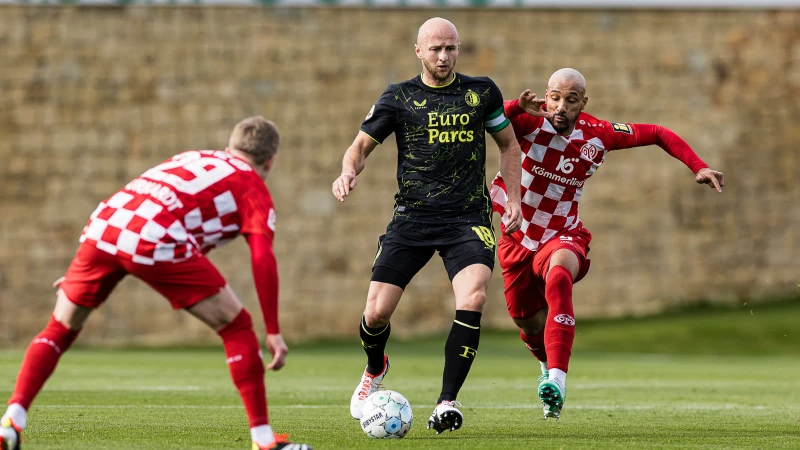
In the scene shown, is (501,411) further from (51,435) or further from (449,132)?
(51,435)

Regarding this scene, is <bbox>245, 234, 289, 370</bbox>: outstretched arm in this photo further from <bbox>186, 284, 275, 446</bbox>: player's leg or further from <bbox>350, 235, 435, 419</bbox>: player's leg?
<bbox>350, 235, 435, 419</bbox>: player's leg

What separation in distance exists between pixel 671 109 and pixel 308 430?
16.1 metres

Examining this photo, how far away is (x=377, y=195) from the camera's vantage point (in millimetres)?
20938

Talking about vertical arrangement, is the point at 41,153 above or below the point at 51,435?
above

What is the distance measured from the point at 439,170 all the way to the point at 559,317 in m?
1.23

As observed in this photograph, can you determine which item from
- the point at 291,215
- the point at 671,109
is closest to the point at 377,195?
the point at 291,215

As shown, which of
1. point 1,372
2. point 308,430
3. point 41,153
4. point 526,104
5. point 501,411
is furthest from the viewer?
point 41,153

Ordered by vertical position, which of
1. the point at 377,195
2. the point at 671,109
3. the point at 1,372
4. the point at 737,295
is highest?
the point at 671,109

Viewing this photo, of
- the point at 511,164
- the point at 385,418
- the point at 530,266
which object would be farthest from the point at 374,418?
the point at 530,266

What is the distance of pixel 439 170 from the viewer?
6727 millimetres

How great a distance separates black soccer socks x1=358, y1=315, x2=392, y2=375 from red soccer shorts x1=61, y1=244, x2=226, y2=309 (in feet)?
6.92

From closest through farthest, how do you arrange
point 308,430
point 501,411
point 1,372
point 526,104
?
point 308,430 < point 526,104 < point 501,411 < point 1,372

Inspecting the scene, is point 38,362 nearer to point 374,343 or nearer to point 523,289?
point 374,343

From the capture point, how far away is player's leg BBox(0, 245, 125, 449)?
198 inches
